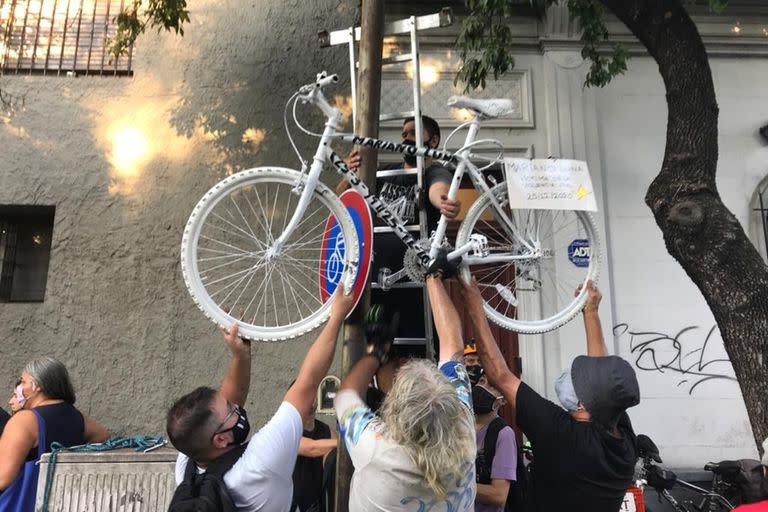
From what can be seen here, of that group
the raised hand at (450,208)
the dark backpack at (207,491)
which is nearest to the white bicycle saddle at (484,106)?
the raised hand at (450,208)

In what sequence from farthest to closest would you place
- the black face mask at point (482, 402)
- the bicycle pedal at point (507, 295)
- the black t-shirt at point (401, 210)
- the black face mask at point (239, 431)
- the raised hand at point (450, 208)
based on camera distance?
1. the bicycle pedal at point (507, 295)
2. the black t-shirt at point (401, 210)
3. the black face mask at point (482, 402)
4. the raised hand at point (450, 208)
5. the black face mask at point (239, 431)

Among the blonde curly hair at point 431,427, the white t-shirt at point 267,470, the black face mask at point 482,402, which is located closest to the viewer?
the blonde curly hair at point 431,427

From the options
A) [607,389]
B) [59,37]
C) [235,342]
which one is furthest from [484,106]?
[59,37]

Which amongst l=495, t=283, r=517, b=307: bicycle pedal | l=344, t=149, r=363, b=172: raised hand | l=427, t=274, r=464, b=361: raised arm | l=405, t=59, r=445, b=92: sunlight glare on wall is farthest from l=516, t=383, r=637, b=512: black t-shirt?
l=405, t=59, r=445, b=92: sunlight glare on wall

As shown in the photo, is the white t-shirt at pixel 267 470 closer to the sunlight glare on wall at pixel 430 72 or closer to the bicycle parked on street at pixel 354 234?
the bicycle parked on street at pixel 354 234

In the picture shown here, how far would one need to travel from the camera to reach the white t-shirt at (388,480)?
1681 millimetres

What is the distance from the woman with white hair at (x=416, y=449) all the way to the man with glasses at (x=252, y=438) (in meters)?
0.22

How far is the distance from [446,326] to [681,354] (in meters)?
3.87

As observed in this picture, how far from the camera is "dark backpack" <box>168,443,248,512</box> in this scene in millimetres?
1664

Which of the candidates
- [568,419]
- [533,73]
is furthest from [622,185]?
[568,419]

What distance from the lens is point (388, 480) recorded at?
1687 mm

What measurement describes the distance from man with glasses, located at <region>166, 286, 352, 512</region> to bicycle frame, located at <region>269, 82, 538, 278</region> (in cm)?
87

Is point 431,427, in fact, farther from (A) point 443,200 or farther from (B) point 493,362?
(A) point 443,200

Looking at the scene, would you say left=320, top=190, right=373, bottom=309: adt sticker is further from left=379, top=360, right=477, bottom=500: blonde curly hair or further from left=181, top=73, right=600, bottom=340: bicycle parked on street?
left=379, top=360, right=477, bottom=500: blonde curly hair
